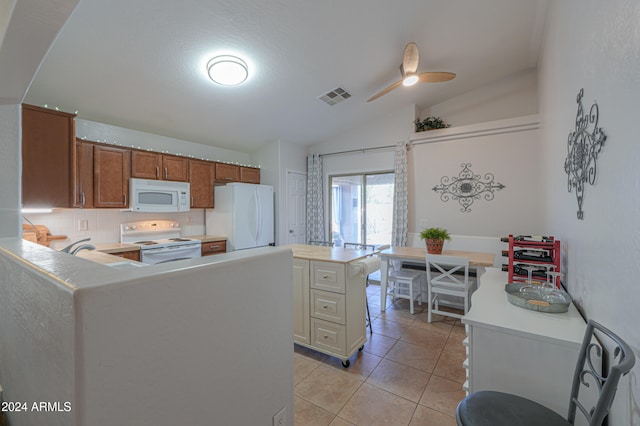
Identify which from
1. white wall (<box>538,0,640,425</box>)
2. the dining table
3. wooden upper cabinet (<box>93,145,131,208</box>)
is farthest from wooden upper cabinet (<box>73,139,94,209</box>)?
white wall (<box>538,0,640,425</box>)

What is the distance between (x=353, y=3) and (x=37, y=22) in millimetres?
2144

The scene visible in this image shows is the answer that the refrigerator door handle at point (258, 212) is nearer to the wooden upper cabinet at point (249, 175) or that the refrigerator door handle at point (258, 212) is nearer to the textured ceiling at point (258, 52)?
the wooden upper cabinet at point (249, 175)

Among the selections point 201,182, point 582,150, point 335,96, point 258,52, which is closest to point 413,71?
point 335,96

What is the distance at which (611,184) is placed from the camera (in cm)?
99

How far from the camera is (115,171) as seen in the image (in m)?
3.15

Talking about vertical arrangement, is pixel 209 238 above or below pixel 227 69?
below

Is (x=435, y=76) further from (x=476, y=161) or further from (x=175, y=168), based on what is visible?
(x=175, y=168)

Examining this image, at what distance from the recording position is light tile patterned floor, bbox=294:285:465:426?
5.70 feet

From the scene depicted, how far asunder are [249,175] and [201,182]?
867 mm

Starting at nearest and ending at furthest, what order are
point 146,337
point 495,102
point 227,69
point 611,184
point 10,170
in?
point 146,337 → point 611,184 → point 10,170 → point 227,69 → point 495,102

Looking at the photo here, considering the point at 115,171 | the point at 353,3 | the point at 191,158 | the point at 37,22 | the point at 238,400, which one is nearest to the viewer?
the point at 238,400

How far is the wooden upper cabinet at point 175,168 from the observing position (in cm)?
358

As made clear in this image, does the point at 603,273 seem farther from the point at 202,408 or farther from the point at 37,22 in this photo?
the point at 37,22

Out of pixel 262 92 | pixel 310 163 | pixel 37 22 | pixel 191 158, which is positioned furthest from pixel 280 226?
pixel 37 22
